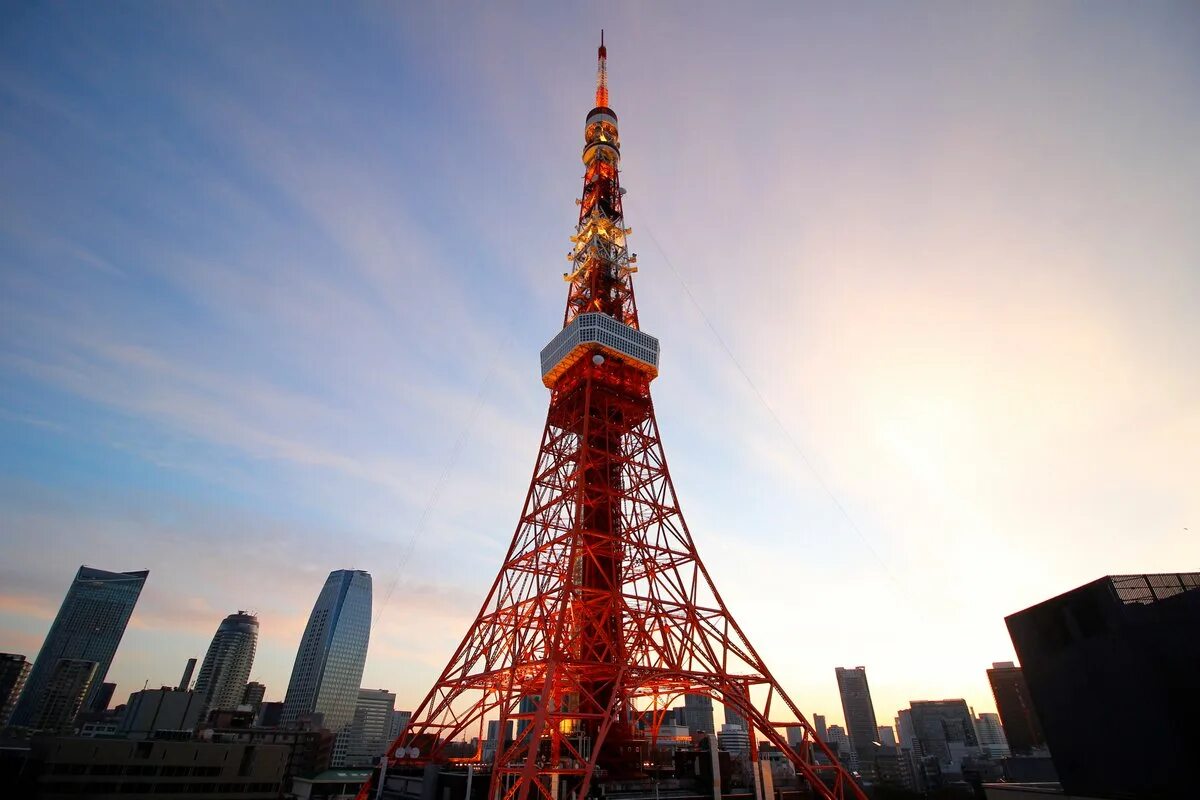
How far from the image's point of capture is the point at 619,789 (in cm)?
2503

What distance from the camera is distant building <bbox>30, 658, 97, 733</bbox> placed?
172500 millimetres

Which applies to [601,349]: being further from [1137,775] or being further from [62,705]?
[62,705]

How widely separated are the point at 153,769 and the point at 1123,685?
70086 mm

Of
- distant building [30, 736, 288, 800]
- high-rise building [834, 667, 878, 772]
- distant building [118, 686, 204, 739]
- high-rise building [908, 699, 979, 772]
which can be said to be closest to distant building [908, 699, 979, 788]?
high-rise building [908, 699, 979, 772]

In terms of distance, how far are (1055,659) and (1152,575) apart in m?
6.46

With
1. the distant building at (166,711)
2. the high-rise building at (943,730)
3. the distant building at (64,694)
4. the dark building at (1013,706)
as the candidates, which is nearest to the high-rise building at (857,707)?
the high-rise building at (943,730)

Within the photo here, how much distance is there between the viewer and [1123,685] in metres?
23.2

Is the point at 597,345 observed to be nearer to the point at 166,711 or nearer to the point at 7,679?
the point at 166,711

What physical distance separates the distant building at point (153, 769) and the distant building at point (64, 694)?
579 feet

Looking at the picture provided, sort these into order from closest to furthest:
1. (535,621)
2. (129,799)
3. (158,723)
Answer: (535,621) < (129,799) < (158,723)

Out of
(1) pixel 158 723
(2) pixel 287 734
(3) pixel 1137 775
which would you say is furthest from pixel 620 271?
(1) pixel 158 723

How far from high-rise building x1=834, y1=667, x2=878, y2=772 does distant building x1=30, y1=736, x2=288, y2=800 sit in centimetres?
17434

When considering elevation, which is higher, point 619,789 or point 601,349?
point 601,349

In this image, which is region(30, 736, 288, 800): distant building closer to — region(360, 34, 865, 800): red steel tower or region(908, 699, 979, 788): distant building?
region(360, 34, 865, 800): red steel tower
